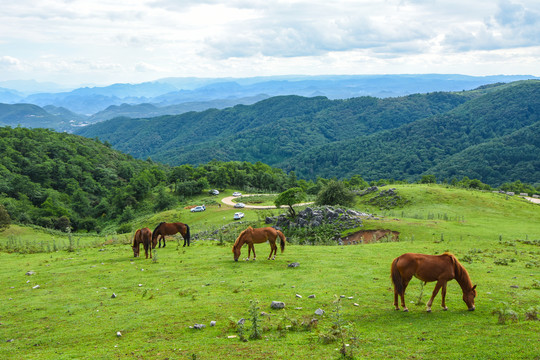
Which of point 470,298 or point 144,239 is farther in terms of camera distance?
point 144,239

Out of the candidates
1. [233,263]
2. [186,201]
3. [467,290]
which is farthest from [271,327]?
[186,201]

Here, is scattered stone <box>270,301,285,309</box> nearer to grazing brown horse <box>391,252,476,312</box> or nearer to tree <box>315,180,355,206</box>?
Answer: grazing brown horse <box>391,252,476,312</box>

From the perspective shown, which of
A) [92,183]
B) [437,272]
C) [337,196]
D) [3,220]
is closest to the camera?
[437,272]

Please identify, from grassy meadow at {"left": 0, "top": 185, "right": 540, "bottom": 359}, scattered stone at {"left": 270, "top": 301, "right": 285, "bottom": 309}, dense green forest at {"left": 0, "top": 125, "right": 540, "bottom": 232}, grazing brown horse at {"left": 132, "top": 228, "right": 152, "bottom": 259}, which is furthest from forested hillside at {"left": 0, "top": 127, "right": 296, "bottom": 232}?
scattered stone at {"left": 270, "top": 301, "right": 285, "bottom": 309}

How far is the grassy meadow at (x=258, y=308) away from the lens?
8328 mm

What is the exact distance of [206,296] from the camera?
12.5m

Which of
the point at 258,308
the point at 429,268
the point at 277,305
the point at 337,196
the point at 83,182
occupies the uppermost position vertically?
the point at 83,182

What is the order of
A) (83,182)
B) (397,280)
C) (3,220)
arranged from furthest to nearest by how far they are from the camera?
(83,182) < (3,220) < (397,280)

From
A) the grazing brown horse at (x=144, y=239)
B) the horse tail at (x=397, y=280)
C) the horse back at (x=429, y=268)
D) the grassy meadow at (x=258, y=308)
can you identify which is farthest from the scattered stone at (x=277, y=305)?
the grazing brown horse at (x=144, y=239)

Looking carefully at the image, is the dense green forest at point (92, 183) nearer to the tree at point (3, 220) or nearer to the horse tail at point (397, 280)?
the tree at point (3, 220)

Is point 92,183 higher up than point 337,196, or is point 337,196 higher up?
point 92,183

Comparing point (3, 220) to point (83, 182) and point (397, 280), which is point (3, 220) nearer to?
point (397, 280)

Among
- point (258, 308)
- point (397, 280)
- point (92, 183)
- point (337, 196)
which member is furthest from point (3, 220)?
point (92, 183)

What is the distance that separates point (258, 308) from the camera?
10391 mm
